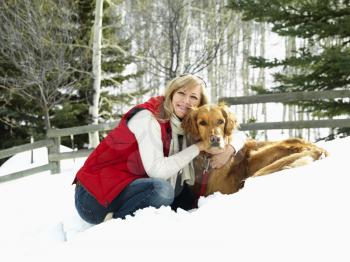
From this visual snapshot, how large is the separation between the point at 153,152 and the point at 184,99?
516 mm

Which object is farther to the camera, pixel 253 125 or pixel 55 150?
pixel 55 150

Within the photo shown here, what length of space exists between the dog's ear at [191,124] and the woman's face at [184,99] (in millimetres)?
62

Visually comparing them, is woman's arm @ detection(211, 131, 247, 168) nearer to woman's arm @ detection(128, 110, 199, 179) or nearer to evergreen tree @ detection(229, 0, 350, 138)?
woman's arm @ detection(128, 110, 199, 179)

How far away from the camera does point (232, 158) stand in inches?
133

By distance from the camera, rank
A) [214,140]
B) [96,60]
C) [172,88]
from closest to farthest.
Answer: [214,140], [172,88], [96,60]

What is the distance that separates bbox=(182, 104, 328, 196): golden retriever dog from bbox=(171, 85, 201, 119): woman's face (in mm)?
81

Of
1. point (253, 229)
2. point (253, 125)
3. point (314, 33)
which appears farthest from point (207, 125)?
point (314, 33)

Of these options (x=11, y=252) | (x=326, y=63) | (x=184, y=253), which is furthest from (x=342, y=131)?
(x=184, y=253)

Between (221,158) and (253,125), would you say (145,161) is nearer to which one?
(221,158)

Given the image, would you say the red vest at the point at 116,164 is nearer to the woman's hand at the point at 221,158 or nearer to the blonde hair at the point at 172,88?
the blonde hair at the point at 172,88

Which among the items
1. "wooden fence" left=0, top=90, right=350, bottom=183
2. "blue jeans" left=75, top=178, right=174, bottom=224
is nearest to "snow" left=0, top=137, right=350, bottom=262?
"blue jeans" left=75, top=178, right=174, bottom=224

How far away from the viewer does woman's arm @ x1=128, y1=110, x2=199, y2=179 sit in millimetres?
2934

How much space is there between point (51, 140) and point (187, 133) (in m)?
6.04

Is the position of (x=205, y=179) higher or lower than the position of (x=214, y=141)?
lower
